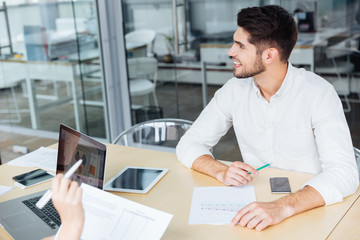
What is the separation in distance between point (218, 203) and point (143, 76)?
243 cm

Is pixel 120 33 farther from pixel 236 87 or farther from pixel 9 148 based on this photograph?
pixel 236 87

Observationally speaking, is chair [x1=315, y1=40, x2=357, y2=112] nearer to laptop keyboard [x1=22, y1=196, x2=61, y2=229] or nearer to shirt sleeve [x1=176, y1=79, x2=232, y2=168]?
shirt sleeve [x1=176, y1=79, x2=232, y2=168]

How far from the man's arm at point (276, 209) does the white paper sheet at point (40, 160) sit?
3.13 ft

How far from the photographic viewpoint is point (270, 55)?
6.17 ft

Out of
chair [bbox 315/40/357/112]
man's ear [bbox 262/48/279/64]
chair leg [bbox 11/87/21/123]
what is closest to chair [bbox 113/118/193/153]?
man's ear [bbox 262/48/279/64]

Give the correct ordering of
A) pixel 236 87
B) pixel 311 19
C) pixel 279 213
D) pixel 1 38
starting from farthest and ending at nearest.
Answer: pixel 1 38 < pixel 311 19 < pixel 236 87 < pixel 279 213

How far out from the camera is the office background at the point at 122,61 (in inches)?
123

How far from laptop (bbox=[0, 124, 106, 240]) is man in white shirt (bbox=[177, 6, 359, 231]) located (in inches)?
18.9

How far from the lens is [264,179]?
5.71 feet

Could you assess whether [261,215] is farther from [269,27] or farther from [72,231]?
[269,27]

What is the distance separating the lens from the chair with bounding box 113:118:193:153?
2418 millimetres

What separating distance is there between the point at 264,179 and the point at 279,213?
0.32 m

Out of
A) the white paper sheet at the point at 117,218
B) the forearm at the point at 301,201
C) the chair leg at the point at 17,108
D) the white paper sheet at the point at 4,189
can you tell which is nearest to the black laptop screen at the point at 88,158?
the white paper sheet at the point at 117,218

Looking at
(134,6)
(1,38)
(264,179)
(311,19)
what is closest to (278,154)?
(264,179)
